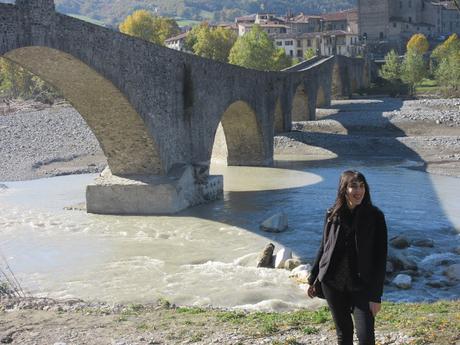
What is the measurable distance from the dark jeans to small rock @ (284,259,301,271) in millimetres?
7900

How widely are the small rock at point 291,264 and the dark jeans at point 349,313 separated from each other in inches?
311

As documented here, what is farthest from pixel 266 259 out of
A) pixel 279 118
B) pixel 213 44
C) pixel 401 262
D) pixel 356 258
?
pixel 213 44

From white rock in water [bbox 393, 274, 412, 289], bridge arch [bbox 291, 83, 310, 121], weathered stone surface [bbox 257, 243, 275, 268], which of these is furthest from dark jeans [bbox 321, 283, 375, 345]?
bridge arch [bbox 291, 83, 310, 121]

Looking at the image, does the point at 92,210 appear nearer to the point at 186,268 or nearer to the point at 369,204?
the point at 186,268

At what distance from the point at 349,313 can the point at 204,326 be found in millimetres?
3015

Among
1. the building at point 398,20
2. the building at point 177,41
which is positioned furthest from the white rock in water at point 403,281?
the building at point 398,20

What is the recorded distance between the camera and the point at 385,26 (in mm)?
90688

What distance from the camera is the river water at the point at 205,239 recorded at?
464 inches

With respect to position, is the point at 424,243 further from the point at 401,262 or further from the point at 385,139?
the point at 385,139

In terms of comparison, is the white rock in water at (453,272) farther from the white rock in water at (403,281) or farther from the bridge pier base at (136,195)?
the bridge pier base at (136,195)

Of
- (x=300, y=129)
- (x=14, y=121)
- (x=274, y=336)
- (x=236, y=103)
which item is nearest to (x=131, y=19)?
(x=14, y=121)

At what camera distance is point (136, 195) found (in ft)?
64.4

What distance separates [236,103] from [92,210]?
1027cm

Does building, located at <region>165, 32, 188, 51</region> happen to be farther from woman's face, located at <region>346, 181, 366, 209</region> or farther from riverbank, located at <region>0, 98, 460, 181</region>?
woman's face, located at <region>346, 181, 366, 209</region>
